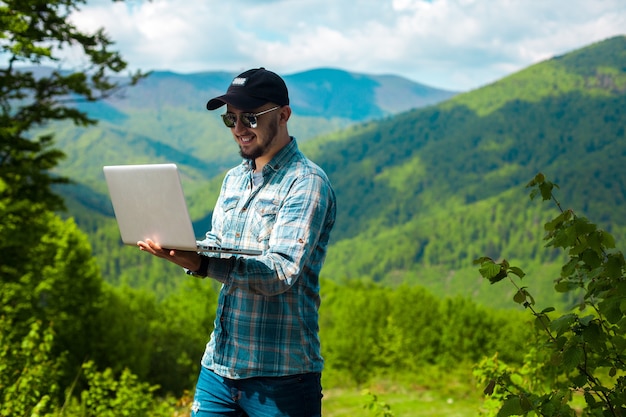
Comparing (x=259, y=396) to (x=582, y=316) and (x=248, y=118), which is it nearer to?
(x=248, y=118)

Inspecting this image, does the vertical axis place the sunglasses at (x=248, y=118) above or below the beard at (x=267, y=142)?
above

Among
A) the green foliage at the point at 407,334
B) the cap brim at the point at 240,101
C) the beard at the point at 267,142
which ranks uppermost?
the green foliage at the point at 407,334

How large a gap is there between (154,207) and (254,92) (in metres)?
0.66

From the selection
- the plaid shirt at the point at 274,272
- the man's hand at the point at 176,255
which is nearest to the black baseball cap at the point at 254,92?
the plaid shirt at the point at 274,272

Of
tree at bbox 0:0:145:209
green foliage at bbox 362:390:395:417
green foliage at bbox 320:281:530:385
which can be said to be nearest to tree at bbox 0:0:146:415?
tree at bbox 0:0:145:209

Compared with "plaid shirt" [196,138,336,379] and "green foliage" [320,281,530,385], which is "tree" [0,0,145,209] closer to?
"plaid shirt" [196,138,336,379]

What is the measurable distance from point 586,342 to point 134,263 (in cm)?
18715

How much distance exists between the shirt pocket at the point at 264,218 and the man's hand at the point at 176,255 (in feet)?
1.17

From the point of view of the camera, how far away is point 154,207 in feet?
8.17

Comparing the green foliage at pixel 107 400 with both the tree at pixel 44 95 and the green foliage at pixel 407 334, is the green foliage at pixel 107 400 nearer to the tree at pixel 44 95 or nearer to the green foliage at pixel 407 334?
the tree at pixel 44 95

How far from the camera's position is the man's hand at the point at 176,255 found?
247cm

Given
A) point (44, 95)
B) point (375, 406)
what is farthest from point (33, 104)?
point (375, 406)

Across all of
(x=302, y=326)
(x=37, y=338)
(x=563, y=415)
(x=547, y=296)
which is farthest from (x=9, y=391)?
(x=547, y=296)

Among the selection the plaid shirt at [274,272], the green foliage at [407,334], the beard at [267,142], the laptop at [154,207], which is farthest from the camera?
the green foliage at [407,334]
